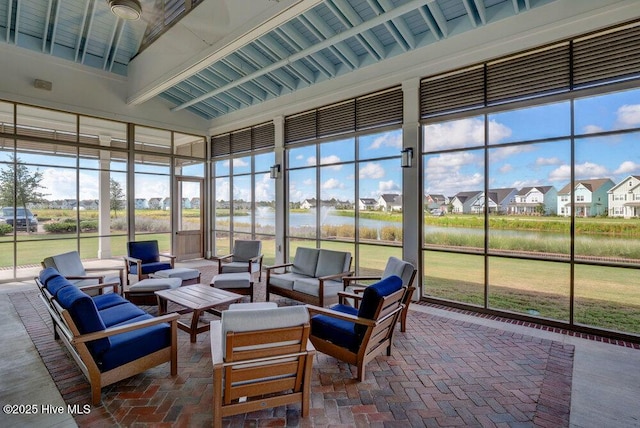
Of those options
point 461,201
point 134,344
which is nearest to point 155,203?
point 134,344

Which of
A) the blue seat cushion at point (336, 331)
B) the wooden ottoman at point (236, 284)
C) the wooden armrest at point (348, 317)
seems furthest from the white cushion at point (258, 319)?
the wooden ottoman at point (236, 284)

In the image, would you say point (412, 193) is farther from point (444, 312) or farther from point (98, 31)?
point (98, 31)

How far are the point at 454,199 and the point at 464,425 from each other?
243 inches

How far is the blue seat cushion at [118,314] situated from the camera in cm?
329

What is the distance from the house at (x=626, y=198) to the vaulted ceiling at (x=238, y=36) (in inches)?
116

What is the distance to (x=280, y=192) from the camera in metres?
7.80

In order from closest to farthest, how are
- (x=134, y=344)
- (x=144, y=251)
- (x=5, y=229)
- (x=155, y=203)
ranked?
(x=134, y=344) < (x=144, y=251) < (x=5, y=229) < (x=155, y=203)

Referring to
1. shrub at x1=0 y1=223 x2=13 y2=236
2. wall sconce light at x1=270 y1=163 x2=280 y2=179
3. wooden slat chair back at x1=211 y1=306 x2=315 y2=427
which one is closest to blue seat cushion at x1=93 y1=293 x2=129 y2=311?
wooden slat chair back at x1=211 y1=306 x2=315 y2=427

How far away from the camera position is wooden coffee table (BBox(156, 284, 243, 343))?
3885 millimetres

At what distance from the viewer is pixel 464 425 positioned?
2400 mm

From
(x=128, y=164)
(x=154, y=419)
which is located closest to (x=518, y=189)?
(x=154, y=419)

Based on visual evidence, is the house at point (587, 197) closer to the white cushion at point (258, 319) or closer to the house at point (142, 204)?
the white cushion at point (258, 319)

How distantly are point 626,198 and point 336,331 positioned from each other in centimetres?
513

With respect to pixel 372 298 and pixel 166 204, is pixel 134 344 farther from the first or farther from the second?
pixel 166 204
